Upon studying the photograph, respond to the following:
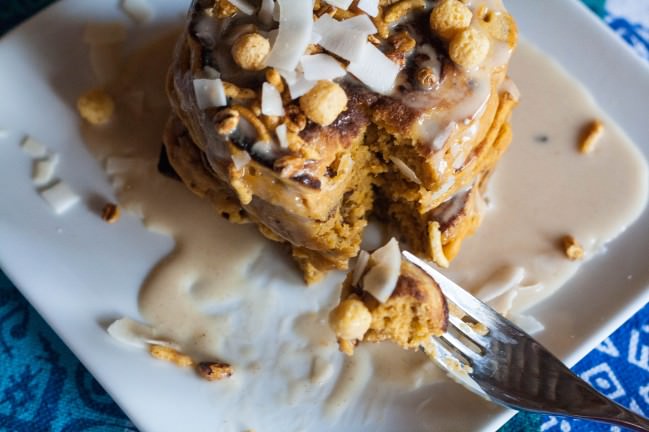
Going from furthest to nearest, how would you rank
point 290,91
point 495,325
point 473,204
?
point 473,204, point 495,325, point 290,91

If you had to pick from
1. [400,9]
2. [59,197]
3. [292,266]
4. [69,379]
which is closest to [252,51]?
[400,9]

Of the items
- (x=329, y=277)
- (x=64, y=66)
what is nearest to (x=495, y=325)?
(x=329, y=277)

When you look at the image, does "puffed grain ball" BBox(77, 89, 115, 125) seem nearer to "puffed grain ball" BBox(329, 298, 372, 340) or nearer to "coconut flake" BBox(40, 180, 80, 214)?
"coconut flake" BBox(40, 180, 80, 214)

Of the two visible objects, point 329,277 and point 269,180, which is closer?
point 269,180

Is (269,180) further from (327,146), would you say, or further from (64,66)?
(64,66)

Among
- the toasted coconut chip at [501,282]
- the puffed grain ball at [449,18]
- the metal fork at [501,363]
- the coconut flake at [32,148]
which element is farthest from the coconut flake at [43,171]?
the toasted coconut chip at [501,282]

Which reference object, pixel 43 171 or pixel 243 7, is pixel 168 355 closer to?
pixel 43 171

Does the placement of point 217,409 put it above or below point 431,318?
below
